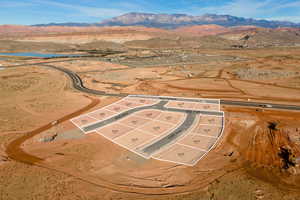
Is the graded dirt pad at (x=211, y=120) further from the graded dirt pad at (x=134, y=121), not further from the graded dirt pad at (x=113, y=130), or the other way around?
the graded dirt pad at (x=113, y=130)

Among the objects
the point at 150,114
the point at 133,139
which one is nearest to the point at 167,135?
the point at 133,139

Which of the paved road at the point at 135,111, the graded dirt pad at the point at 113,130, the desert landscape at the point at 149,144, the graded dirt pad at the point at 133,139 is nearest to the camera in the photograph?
the desert landscape at the point at 149,144

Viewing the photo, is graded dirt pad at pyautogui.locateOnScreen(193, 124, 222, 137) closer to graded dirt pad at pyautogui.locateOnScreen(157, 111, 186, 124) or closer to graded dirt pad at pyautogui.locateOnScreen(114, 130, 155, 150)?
graded dirt pad at pyautogui.locateOnScreen(157, 111, 186, 124)

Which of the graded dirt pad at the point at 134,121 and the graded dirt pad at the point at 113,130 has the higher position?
the graded dirt pad at the point at 134,121

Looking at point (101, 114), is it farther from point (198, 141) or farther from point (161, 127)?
point (198, 141)

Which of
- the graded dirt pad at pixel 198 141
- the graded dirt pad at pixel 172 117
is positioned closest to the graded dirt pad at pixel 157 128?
the graded dirt pad at pixel 172 117

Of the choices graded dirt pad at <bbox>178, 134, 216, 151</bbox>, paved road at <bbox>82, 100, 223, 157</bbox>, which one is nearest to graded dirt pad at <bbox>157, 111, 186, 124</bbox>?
paved road at <bbox>82, 100, 223, 157</bbox>

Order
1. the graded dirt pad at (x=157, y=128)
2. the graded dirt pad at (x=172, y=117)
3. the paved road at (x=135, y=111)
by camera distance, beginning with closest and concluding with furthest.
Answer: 1. the graded dirt pad at (x=157, y=128)
2. the paved road at (x=135, y=111)
3. the graded dirt pad at (x=172, y=117)

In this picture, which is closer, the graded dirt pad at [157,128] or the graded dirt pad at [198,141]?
the graded dirt pad at [198,141]

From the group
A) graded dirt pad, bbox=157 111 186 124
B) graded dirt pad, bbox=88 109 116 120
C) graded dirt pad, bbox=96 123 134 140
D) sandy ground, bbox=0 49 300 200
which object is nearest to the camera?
sandy ground, bbox=0 49 300 200

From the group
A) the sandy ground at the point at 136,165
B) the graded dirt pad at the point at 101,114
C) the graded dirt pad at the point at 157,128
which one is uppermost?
the graded dirt pad at the point at 101,114
